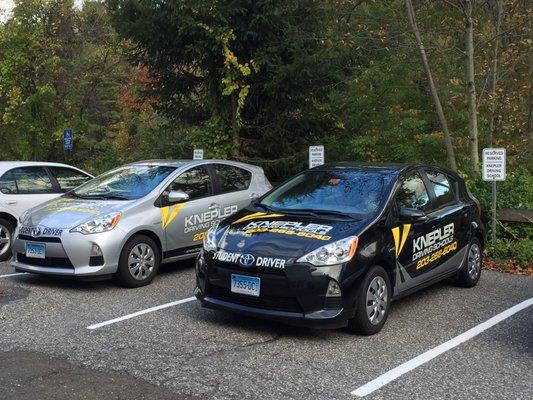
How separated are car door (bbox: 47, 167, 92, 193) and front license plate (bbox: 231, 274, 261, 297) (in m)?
5.36

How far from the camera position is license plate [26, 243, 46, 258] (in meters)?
6.84

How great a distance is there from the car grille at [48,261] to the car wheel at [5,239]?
76.4 inches

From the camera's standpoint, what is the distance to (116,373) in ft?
14.2

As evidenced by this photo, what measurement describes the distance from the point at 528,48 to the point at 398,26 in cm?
485

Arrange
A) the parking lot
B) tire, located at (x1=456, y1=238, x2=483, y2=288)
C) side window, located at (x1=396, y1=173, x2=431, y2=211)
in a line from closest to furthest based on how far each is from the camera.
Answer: the parking lot, side window, located at (x1=396, y1=173, x2=431, y2=211), tire, located at (x1=456, y1=238, x2=483, y2=288)

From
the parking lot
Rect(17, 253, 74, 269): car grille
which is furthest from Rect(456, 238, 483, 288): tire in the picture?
Rect(17, 253, 74, 269): car grille

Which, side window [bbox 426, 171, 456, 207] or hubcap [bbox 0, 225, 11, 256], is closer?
side window [bbox 426, 171, 456, 207]

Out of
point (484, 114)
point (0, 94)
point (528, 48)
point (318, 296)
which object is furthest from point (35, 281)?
Result: point (0, 94)

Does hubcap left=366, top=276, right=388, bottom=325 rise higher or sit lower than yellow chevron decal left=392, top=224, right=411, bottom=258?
lower

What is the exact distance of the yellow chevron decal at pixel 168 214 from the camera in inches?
293

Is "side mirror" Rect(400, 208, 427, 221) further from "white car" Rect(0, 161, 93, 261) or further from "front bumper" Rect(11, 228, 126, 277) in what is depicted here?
"white car" Rect(0, 161, 93, 261)

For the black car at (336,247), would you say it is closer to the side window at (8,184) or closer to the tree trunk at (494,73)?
the side window at (8,184)

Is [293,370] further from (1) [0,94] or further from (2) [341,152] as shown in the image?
(1) [0,94]


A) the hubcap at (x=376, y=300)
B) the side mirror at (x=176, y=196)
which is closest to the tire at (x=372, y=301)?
the hubcap at (x=376, y=300)
